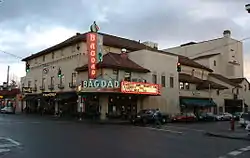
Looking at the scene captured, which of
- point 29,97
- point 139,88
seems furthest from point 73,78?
point 29,97

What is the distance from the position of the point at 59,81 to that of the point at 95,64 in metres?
11.8

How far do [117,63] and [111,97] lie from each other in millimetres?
4728

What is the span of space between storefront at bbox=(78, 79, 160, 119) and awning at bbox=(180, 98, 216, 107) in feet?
29.1

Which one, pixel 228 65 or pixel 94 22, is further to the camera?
pixel 228 65

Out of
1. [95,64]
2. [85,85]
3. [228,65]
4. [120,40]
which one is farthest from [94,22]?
[228,65]

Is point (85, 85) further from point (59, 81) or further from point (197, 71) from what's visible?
point (197, 71)

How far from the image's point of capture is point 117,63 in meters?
45.8

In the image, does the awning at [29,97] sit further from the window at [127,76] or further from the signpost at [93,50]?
the window at [127,76]

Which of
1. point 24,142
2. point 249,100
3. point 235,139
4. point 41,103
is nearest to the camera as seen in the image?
point 24,142

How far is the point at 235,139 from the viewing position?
21.7m

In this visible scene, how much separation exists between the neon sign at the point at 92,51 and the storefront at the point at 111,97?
2153mm

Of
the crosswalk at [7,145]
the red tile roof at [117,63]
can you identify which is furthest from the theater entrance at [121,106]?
the crosswalk at [7,145]

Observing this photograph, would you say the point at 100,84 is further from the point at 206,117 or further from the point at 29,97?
the point at 29,97

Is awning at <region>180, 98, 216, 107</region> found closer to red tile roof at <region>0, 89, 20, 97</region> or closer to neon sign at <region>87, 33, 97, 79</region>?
neon sign at <region>87, 33, 97, 79</region>
